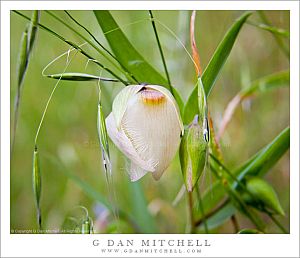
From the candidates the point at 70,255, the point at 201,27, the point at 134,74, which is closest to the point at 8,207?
the point at 70,255

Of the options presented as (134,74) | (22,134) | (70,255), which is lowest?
(70,255)

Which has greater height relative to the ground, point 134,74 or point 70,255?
point 134,74

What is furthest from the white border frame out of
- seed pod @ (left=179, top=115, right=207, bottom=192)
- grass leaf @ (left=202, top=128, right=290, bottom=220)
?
seed pod @ (left=179, top=115, right=207, bottom=192)

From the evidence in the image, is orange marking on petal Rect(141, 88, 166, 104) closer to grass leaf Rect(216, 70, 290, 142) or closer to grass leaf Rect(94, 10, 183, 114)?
grass leaf Rect(94, 10, 183, 114)

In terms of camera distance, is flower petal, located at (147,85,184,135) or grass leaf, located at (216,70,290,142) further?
grass leaf, located at (216,70,290,142)

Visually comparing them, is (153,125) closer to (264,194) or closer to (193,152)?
(193,152)

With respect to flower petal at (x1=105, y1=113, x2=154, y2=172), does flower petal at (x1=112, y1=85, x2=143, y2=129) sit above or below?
above

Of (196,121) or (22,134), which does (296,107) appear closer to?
(196,121)
